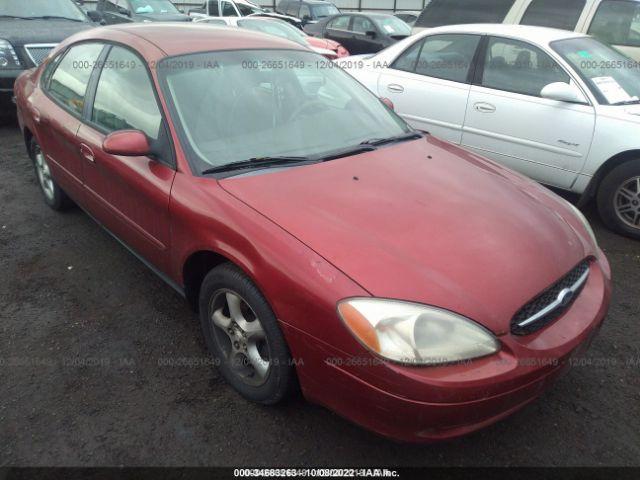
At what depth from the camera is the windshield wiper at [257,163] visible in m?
2.30

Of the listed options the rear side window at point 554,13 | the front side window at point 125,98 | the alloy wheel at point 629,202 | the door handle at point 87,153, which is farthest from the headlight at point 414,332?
the rear side window at point 554,13

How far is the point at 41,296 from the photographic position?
3.09m

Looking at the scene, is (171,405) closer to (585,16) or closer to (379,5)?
(585,16)

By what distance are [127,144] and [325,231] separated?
3.65 feet

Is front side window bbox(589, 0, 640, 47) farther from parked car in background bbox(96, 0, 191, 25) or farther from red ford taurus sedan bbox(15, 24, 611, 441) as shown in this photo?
parked car in background bbox(96, 0, 191, 25)

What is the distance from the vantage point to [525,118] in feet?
14.0

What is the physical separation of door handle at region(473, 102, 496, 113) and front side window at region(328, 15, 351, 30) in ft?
28.1

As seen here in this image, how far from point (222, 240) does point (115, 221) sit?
47.6 inches

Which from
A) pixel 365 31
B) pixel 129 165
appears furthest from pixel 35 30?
pixel 365 31

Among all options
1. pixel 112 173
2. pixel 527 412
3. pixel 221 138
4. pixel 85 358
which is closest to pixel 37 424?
pixel 85 358

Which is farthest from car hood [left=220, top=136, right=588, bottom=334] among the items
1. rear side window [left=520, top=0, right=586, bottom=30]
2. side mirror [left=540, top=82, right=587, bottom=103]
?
rear side window [left=520, top=0, right=586, bottom=30]

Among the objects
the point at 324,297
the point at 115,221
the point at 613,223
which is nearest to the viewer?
the point at 324,297

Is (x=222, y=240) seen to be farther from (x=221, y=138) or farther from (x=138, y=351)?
(x=138, y=351)

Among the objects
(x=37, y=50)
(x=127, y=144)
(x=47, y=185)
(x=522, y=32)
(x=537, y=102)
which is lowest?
(x=47, y=185)
